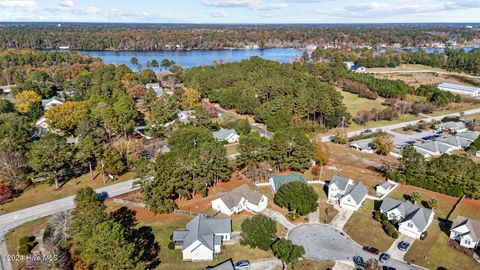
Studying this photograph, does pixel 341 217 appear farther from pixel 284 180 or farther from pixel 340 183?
pixel 284 180

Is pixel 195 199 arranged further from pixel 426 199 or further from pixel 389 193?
pixel 426 199

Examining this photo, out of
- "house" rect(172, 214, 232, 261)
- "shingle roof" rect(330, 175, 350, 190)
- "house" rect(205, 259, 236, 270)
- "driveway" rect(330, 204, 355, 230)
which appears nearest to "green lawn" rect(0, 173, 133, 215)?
"house" rect(172, 214, 232, 261)

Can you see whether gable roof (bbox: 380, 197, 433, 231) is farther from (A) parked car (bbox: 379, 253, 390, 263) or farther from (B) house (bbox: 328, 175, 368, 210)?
(A) parked car (bbox: 379, 253, 390, 263)

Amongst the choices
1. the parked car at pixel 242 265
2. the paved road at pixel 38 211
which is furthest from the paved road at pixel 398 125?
the paved road at pixel 38 211

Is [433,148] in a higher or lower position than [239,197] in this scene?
higher

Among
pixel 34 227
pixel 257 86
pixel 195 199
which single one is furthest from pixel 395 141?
pixel 34 227

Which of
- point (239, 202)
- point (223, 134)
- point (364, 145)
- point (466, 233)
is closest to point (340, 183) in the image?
point (239, 202)

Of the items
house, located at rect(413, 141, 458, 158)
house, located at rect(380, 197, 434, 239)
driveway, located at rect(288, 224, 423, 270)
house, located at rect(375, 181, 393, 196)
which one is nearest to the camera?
driveway, located at rect(288, 224, 423, 270)
